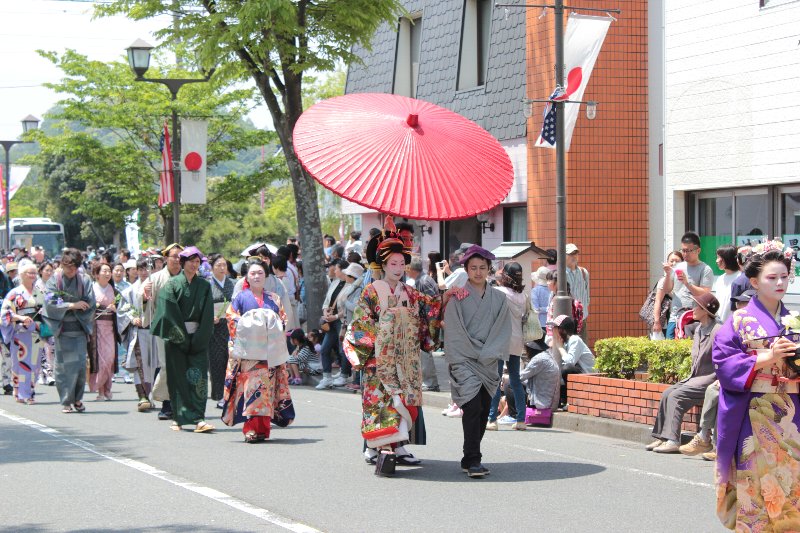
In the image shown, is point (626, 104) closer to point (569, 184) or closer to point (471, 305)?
point (569, 184)

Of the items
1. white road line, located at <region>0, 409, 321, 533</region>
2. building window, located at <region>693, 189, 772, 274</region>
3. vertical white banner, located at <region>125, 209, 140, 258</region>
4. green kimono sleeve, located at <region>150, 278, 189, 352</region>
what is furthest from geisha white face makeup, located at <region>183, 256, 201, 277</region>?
vertical white banner, located at <region>125, 209, 140, 258</region>

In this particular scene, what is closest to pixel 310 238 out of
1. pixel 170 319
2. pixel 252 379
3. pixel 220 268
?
pixel 220 268

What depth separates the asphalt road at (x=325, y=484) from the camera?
7.73m

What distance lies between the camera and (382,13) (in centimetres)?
1878

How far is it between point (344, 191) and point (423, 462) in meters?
2.93

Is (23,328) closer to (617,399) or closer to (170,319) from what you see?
(170,319)

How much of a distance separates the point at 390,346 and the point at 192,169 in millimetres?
14088

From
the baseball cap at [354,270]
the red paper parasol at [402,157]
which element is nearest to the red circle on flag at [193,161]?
the baseball cap at [354,270]

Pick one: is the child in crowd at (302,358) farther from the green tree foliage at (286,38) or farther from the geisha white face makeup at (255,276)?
the geisha white face makeup at (255,276)

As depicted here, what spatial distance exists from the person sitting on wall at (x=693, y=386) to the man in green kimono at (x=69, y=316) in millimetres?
7521

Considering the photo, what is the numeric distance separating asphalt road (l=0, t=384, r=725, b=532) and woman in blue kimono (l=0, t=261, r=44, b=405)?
338 cm

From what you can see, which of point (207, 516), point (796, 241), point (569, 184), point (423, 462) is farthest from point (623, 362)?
point (569, 184)

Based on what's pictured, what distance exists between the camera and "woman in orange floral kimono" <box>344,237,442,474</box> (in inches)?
376

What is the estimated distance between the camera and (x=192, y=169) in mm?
22859
